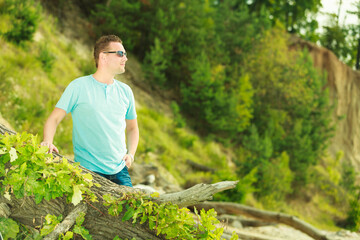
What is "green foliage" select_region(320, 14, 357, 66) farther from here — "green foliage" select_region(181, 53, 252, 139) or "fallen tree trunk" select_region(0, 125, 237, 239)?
"fallen tree trunk" select_region(0, 125, 237, 239)

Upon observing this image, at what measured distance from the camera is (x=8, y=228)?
322cm

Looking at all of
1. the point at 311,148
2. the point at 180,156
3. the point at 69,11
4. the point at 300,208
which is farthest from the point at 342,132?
the point at 69,11

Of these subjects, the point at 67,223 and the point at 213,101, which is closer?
the point at 67,223

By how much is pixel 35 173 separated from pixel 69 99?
68 cm

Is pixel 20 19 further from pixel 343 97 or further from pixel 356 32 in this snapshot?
pixel 356 32

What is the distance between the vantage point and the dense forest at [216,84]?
1236cm

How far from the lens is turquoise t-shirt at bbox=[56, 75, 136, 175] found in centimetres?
321

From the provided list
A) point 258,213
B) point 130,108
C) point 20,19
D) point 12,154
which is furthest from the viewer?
point 20,19

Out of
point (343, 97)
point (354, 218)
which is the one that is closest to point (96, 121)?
point (354, 218)

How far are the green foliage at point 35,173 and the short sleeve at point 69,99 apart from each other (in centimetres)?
36

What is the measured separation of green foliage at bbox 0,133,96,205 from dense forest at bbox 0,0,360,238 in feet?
24.6

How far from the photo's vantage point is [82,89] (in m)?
3.24

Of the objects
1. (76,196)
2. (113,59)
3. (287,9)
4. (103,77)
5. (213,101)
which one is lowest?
(213,101)

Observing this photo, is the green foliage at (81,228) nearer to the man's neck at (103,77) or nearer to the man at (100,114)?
the man at (100,114)
